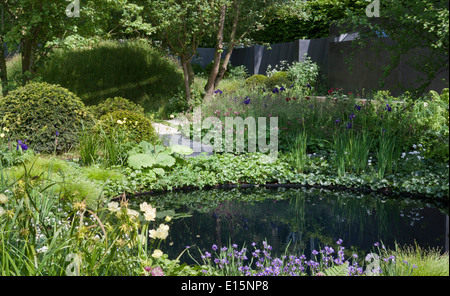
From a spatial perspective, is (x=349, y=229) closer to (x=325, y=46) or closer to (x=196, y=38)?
(x=196, y=38)

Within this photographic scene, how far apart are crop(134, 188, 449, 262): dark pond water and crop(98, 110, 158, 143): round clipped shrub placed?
1.41 meters

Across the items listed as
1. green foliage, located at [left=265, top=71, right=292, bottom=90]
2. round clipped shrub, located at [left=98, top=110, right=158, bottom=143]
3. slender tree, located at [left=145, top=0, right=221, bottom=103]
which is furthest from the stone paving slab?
green foliage, located at [left=265, top=71, right=292, bottom=90]

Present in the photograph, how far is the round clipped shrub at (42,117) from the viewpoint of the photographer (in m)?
5.49

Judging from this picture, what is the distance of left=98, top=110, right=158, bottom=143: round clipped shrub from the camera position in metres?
5.76

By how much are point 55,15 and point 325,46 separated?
24.3ft

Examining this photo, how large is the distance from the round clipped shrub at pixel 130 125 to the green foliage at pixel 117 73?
435 cm

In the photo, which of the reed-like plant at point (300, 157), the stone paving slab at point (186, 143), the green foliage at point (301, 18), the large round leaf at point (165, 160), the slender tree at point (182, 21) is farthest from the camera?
the green foliage at point (301, 18)

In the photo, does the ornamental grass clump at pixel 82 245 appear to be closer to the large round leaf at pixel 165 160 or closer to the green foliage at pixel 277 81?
the large round leaf at pixel 165 160

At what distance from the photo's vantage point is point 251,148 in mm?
6090

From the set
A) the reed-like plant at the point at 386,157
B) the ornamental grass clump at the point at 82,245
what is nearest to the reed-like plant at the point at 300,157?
the reed-like plant at the point at 386,157

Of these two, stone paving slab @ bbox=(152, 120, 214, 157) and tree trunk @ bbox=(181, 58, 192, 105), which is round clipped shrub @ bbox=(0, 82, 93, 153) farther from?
tree trunk @ bbox=(181, 58, 192, 105)
